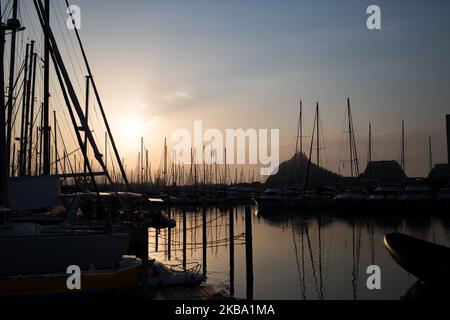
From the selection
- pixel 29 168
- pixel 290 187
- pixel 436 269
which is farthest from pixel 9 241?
pixel 290 187

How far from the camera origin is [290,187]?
324ft

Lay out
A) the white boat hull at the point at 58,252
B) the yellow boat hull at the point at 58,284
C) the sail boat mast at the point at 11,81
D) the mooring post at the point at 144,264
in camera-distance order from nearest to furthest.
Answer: the yellow boat hull at the point at 58,284, the mooring post at the point at 144,264, the white boat hull at the point at 58,252, the sail boat mast at the point at 11,81

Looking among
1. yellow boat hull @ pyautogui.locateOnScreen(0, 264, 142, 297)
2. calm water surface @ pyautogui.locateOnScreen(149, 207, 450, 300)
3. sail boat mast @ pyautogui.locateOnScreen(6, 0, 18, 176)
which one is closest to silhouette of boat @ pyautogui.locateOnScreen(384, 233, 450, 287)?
calm water surface @ pyautogui.locateOnScreen(149, 207, 450, 300)

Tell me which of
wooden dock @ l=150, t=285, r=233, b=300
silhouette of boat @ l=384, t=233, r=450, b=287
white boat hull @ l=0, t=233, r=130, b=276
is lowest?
wooden dock @ l=150, t=285, r=233, b=300

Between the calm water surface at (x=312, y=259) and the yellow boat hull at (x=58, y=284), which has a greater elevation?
the yellow boat hull at (x=58, y=284)

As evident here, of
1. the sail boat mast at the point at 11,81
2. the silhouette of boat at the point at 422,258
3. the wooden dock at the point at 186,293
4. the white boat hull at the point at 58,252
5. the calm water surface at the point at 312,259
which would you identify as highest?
the sail boat mast at the point at 11,81

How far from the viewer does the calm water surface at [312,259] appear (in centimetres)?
2305

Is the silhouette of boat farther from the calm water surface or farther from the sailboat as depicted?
the sailboat

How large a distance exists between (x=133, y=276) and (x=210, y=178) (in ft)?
340

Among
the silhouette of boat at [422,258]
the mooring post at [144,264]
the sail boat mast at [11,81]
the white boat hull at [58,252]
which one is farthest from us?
the sail boat mast at [11,81]

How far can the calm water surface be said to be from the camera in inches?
907

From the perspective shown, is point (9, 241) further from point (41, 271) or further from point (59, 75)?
point (59, 75)

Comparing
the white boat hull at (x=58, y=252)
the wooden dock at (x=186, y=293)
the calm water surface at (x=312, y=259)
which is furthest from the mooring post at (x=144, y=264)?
the calm water surface at (x=312, y=259)

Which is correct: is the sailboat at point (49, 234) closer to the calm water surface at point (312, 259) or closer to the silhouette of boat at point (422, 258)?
the calm water surface at point (312, 259)
